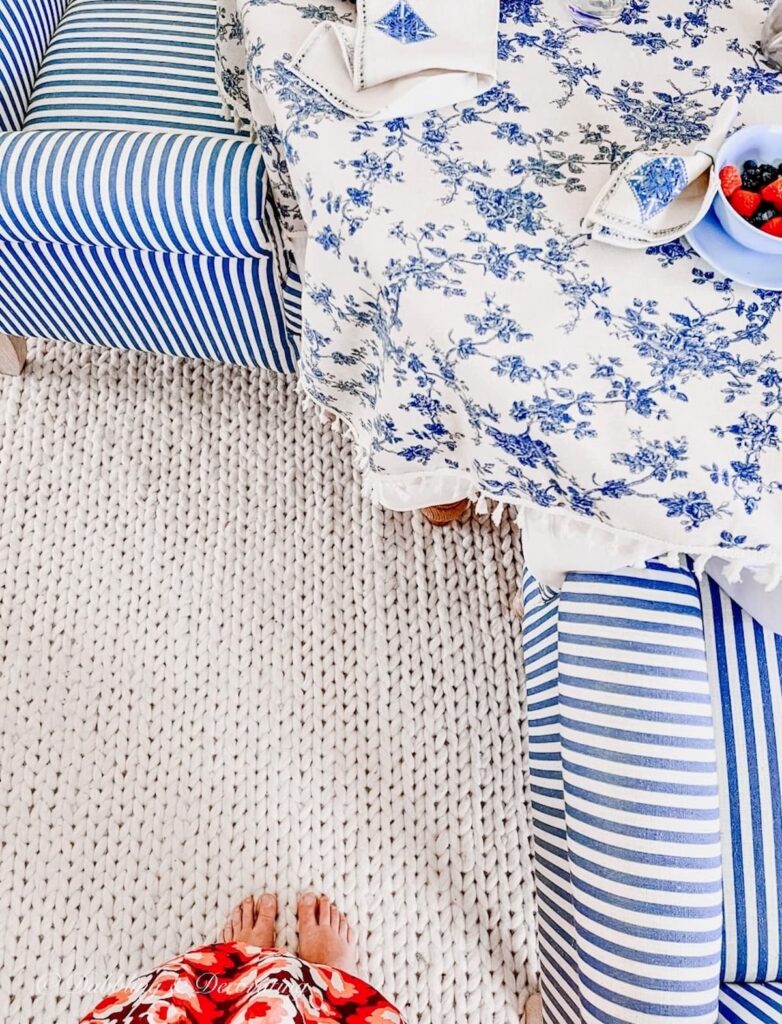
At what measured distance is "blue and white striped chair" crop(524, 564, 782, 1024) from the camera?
0.77 metres

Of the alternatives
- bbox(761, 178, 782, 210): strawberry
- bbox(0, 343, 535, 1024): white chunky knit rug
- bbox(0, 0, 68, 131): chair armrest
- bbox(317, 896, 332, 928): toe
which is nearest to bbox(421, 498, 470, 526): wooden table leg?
bbox(0, 343, 535, 1024): white chunky knit rug

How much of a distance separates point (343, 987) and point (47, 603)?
0.76 meters

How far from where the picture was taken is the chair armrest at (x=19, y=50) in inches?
Answer: 49.6

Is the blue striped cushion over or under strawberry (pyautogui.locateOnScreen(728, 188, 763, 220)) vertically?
under

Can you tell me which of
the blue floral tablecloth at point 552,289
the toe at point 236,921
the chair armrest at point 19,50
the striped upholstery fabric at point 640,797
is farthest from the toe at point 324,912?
the chair armrest at point 19,50

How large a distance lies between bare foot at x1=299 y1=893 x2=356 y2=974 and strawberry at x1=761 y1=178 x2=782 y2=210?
1038 mm

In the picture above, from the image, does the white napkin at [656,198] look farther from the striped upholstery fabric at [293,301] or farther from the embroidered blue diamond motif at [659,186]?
the striped upholstery fabric at [293,301]

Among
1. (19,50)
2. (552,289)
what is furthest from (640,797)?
(19,50)

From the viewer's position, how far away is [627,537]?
74cm

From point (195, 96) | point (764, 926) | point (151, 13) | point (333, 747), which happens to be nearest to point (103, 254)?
point (195, 96)

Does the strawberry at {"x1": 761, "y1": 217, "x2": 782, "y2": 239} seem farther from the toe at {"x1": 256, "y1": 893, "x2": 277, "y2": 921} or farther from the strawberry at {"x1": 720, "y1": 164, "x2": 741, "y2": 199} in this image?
the toe at {"x1": 256, "y1": 893, "x2": 277, "y2": 921}

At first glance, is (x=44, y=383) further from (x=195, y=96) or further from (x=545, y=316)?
(x=545, y=316)

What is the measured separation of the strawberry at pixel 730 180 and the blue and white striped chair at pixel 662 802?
344 mm

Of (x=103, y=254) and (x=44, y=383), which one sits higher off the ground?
(x=103, y=254)
